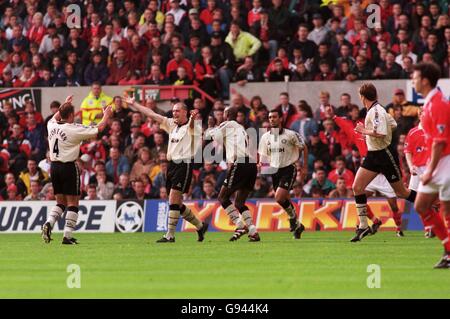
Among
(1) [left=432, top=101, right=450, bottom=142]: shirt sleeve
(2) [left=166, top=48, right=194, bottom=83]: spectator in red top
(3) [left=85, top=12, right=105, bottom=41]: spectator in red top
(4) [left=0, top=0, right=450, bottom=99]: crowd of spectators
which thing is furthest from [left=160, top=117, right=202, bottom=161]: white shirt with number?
(3) [left=85, top=12, right=105, bottom=41]: spectator in red top

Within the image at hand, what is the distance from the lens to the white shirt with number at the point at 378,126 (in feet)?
66.4

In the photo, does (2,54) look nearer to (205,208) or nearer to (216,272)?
(205,208)

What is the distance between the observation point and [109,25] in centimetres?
3350

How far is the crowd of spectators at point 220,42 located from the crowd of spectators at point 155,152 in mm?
1097

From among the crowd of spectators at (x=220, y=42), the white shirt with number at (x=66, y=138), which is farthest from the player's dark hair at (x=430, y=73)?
the crowd of spectators at (x=220, y=42)

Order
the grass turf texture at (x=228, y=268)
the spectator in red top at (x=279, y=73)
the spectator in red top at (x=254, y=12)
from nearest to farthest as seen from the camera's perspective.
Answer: the grass turf texture at (x=228, y=268) → the spectator in red top at (x=279, y=73) → the spectator in red top at (x=254, y=12)

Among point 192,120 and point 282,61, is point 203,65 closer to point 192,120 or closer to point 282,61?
point 282,61

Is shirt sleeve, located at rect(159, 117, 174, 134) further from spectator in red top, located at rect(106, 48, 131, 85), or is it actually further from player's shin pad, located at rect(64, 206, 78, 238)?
spectator in red top, located at rect(106, 48, 131, 85)

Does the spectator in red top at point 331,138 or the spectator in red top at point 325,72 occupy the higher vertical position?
the spectator in red top at point 325,72

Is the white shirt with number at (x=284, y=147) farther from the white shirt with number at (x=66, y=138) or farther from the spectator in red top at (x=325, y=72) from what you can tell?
the spectator in red top at (x=325, y=72)

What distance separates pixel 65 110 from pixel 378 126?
5.73 m

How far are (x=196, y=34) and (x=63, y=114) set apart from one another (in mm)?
11242

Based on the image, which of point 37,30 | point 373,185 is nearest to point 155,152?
point 37,30
